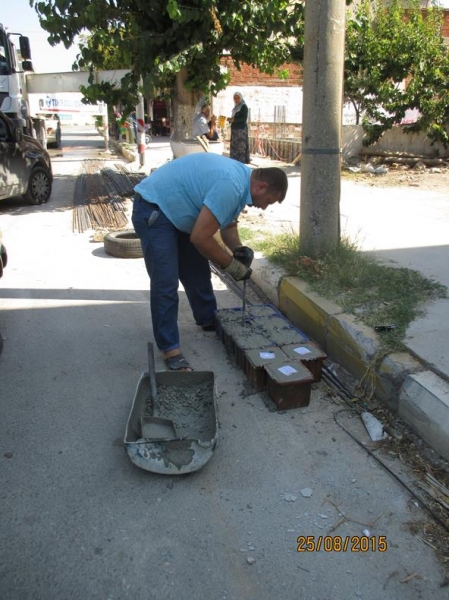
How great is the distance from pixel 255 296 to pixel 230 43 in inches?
205

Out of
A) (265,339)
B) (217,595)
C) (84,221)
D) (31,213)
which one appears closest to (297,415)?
(265,339)

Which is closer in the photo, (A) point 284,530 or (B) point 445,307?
(A) point 284,530

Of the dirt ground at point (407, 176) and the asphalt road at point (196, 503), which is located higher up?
the dirt ground at point (407, 176)

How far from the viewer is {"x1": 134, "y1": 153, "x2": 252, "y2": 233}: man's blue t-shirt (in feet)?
10.6

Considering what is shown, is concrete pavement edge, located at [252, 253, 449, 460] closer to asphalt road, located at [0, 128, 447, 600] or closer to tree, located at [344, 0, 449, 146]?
asphalt road, located at [0, 128, 447, 600]

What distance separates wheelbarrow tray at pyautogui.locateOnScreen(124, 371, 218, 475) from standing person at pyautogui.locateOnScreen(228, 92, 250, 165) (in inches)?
353

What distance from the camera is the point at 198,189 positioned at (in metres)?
3.44

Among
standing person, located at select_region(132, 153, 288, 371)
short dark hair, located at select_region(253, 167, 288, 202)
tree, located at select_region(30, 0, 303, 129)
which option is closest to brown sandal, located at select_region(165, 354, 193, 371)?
standing person, located at select_region(132, 153, 288, 371)

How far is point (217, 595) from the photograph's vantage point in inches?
78.5

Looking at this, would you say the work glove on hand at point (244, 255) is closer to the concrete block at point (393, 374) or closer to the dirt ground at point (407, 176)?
the concrete block at point (393, 374)

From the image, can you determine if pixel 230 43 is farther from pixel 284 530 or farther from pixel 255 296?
pixel 284 530

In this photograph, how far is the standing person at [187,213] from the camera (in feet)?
10.7
